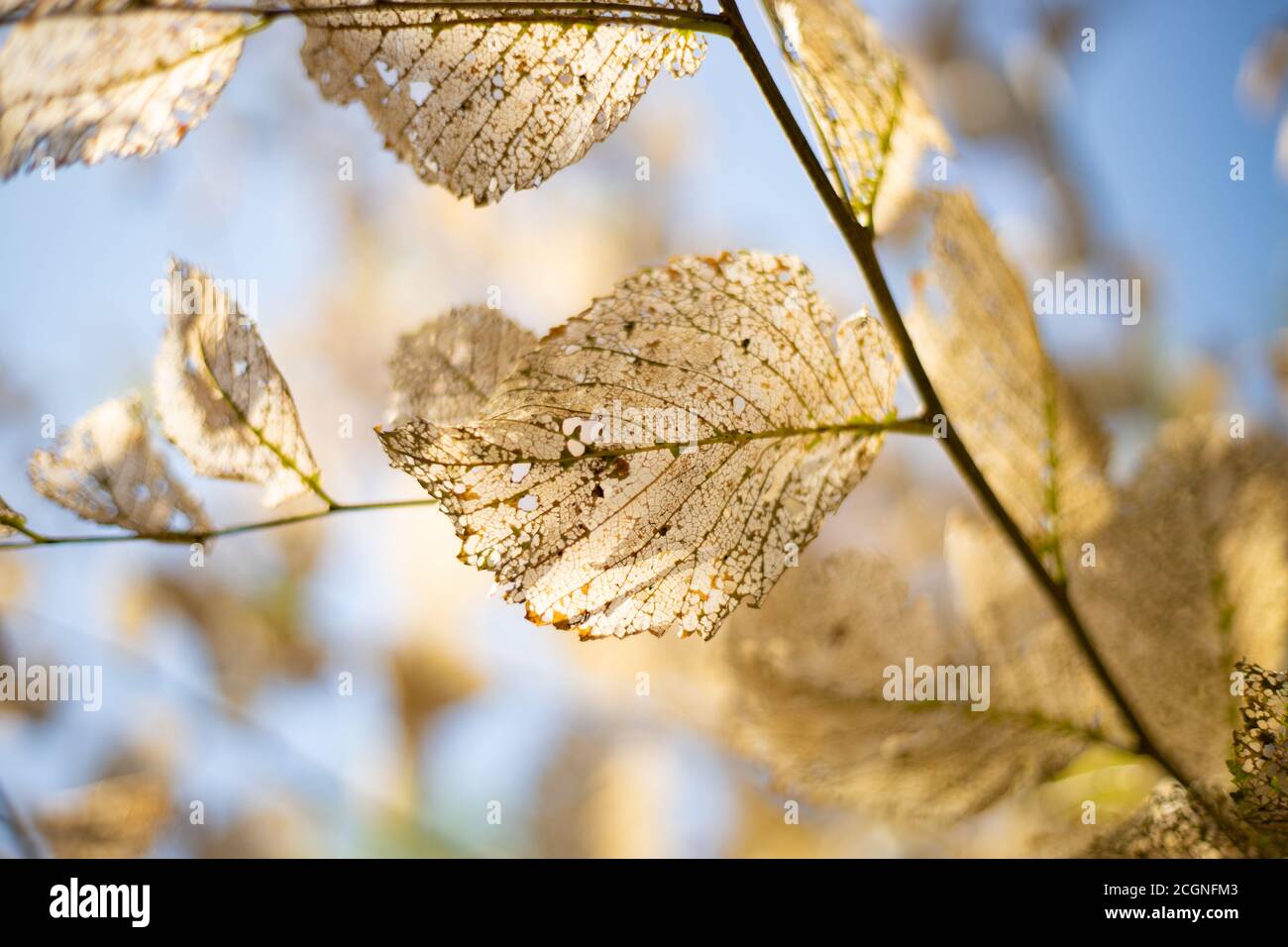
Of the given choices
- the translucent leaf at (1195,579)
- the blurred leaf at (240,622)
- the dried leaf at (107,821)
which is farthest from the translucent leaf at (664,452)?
the blurred leaf at (240,622)

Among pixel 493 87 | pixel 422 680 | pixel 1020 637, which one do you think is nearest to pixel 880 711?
pixel 1020 637

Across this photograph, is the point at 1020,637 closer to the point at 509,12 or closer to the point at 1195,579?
the point at 1195,579

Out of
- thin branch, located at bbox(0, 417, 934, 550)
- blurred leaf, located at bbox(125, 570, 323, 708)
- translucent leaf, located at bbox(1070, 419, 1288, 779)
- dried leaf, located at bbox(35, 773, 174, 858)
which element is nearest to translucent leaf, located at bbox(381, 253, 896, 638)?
thin branch, located at bbox(0, 417, 934, 550)

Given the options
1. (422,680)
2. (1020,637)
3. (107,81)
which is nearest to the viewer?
(107,81)

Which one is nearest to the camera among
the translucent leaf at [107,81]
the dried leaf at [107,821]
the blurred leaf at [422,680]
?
the translucent leaf at [107,81]

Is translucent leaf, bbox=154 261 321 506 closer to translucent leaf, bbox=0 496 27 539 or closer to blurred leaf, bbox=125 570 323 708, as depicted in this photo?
translucent leaf, bbox=0 496 27 539

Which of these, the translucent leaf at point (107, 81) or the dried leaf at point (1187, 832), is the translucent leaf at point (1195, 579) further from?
the translucent leaf at point (107, 81)
